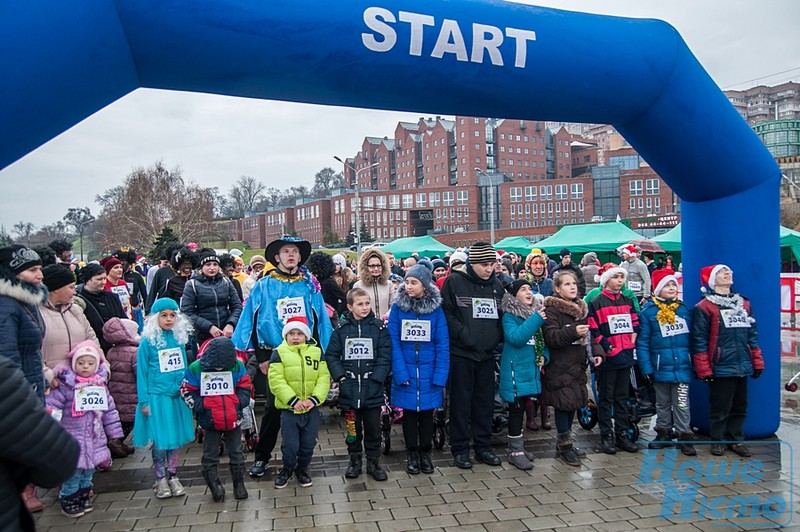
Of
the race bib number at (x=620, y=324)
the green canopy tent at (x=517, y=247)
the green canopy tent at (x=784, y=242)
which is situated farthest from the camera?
the green canopy tent at (x=517, y=247)

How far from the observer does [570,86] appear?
4.84m

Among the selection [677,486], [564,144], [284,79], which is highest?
[564,144]

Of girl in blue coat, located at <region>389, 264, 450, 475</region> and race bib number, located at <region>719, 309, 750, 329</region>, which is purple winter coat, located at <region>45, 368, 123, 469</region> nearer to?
girl in blue coat, located at <region>389, 264, 450, 475</region>

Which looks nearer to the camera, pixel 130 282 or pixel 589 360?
pixel 589 360

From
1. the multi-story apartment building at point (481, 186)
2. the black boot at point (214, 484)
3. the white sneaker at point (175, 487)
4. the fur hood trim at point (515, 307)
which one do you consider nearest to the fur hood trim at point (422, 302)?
the fur hood trim at point (515, 307)

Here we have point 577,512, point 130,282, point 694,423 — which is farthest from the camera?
point 130,282

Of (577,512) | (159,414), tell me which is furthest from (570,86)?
(159,414)

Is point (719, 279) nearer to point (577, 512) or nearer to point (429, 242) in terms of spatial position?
point (577, 512)

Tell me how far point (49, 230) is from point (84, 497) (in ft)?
223

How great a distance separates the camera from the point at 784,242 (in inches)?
661

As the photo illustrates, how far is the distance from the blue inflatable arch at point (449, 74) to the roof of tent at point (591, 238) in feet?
45.7

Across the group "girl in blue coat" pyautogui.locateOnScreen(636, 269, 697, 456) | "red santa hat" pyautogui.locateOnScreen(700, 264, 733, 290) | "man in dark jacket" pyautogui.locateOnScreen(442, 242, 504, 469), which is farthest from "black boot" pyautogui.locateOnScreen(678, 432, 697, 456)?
"man in dark jacket" pyautogui.locateOnScreen(442, 242, 504, 469)

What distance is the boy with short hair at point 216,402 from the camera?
462 centimetres

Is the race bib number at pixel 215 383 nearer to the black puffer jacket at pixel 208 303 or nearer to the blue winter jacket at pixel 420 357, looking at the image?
the blue winter jacket at pixel 420 357
